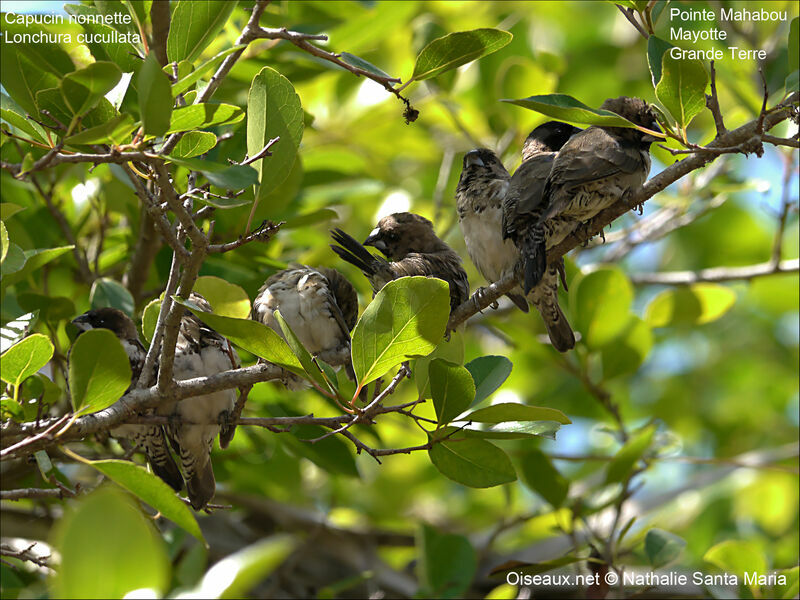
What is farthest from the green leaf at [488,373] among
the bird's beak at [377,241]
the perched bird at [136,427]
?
the bird's beak at [377,241]

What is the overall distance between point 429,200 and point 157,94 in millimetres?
→ 3734

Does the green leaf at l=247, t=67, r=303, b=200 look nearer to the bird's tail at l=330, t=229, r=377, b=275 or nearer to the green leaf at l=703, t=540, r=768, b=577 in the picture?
the bird's tail at l=330, t=229, r=377, b=275

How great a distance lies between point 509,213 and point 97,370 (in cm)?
189

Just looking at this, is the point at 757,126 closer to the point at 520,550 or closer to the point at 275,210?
the point at 275,210

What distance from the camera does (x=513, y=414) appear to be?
6.78 feet

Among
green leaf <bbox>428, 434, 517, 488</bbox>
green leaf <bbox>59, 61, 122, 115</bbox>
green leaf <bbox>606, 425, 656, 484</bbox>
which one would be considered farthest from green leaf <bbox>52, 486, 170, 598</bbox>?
green leaf <bbox>606, 425, 656, 484</bbox>

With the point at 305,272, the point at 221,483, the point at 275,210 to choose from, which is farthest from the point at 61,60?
the point at 221,483

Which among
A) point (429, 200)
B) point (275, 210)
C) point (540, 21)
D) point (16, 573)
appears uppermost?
point (540, 21)

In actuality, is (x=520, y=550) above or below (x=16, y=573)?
below

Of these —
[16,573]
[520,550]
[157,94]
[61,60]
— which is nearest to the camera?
[157,94]

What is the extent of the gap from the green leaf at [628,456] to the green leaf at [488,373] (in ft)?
3.48

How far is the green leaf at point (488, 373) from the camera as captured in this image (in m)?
2.13

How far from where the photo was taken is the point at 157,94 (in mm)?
1651

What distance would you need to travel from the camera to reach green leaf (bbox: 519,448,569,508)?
3.27 m
